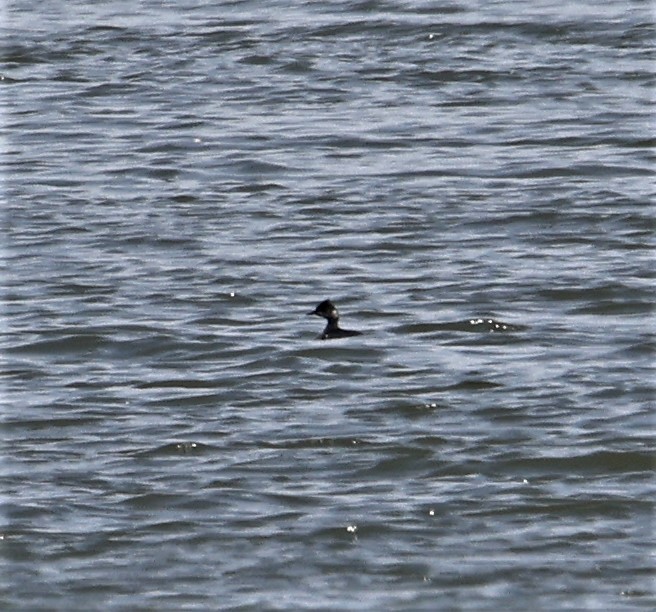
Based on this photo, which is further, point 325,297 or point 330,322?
point 325,297

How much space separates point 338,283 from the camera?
993 centimetres

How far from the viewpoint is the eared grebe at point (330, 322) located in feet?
29.4

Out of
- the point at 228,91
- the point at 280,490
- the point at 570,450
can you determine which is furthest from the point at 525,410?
the point at 228,91

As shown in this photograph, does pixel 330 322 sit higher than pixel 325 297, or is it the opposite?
pixel 330 322

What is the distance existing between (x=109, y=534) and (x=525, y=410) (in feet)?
6.33

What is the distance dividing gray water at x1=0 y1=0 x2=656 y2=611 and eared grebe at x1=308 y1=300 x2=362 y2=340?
50 mm

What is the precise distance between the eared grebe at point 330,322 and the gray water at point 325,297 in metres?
0.05

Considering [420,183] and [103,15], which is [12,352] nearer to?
[420,183]

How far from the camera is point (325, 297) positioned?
32.0 feet

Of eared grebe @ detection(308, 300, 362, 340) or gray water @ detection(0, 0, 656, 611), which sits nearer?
gray water @ detection(0, 0, 656, 611)

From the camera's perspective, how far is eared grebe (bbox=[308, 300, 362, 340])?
8.96 metres

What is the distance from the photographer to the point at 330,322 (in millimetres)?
9023

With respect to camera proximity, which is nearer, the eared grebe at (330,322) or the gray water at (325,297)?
the gray water at (325,297)

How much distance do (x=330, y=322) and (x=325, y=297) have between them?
0.73 meters
